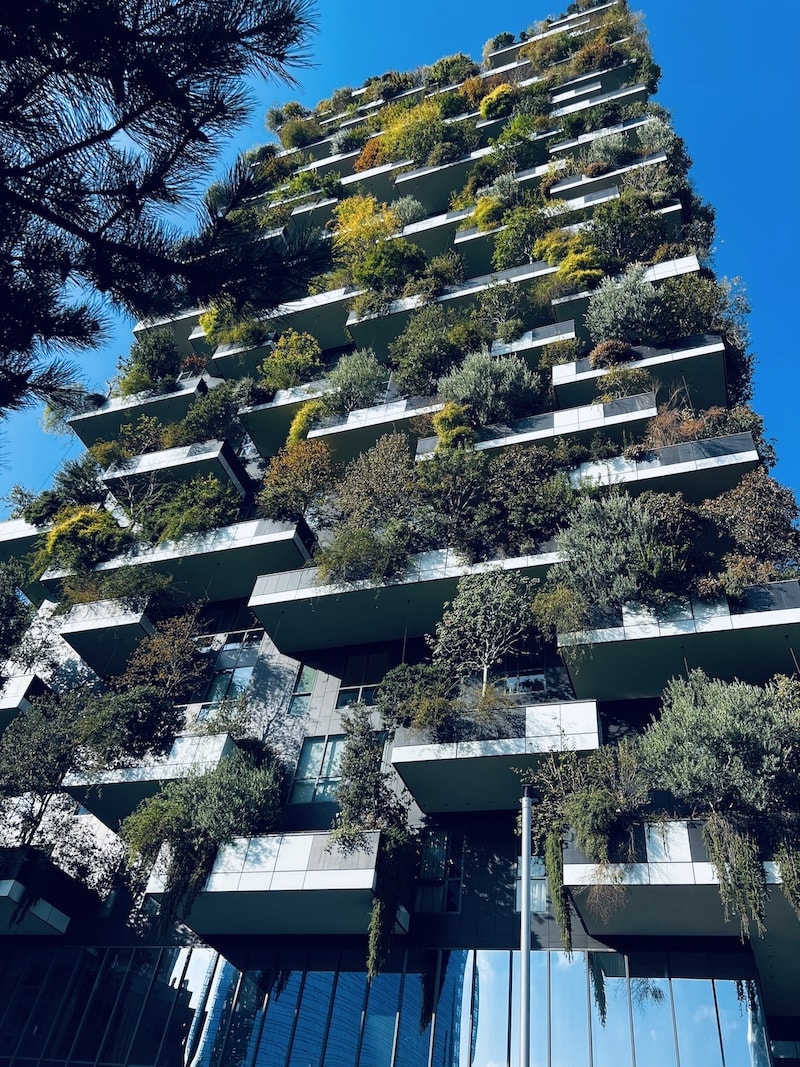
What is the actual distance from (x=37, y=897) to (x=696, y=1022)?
14.5 meters

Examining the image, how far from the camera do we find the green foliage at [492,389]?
23203 millimetres

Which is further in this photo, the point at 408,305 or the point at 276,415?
the point at 408,305

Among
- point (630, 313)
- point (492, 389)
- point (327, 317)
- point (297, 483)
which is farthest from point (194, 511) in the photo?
point (630, 313)

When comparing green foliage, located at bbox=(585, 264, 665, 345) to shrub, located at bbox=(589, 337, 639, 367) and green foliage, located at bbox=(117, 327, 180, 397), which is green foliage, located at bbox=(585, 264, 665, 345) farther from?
green foliage, located at bbox=(117, 327, 180, 397)

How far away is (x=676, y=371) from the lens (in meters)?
22.8

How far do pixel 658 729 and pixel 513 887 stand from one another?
496cm

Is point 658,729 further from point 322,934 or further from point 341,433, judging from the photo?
point 341,433

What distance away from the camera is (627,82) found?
40906mm

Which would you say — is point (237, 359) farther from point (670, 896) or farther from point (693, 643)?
point (670, 896)

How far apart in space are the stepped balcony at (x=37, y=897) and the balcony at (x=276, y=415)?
1610 centimetres

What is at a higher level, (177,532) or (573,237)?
(573,237)

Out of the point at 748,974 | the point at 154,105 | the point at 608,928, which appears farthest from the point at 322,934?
the point at 154,105

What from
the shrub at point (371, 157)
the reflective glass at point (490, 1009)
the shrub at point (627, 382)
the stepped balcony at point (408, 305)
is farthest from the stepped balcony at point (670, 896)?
the shrub at point (371, 157)

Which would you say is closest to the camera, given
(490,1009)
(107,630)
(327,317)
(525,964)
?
(525,964)
